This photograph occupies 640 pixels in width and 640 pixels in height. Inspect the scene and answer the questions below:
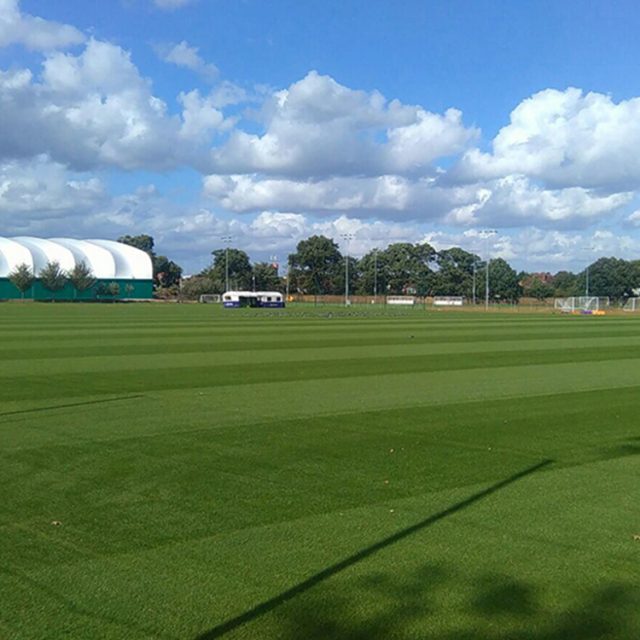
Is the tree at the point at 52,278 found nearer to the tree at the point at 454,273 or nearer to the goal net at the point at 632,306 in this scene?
the tree at the point at 454,273

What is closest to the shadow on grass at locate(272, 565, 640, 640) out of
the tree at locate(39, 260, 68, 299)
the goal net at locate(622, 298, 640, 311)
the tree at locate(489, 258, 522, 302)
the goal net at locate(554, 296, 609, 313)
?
the goal net at locate(554, 296, 609, 313)

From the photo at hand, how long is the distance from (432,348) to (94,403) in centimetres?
1982

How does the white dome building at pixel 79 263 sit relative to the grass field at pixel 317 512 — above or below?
above

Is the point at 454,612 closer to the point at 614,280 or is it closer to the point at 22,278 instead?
the point at 22,278

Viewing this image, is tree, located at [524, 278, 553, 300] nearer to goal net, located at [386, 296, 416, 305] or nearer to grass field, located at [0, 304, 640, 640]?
goal net, located at [386, 296, 416, 305]

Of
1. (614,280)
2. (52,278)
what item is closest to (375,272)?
(614,280)

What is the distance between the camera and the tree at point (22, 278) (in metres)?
137

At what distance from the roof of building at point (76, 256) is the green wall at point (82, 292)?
1.54m

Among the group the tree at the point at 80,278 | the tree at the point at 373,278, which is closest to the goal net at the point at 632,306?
the tree at the point at 373,278

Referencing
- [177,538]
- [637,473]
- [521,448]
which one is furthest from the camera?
[521,448]

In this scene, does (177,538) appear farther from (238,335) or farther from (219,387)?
(238,335)

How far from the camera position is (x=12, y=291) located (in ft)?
472

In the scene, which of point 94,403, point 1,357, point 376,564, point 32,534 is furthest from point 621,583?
point 1,357

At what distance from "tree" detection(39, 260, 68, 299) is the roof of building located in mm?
5566
